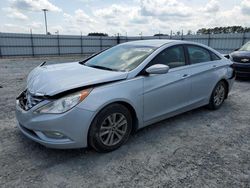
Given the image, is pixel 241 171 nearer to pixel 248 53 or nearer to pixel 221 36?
pixel 248 53

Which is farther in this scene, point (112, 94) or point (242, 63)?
point (242, 63)

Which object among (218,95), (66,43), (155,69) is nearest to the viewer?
(155,69)

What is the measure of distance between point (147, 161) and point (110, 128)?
634 mm

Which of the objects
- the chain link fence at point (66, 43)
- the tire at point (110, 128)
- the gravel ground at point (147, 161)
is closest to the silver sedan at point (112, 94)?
the tire at point (110, 128)

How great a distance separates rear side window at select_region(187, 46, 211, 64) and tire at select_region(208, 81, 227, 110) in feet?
2.16

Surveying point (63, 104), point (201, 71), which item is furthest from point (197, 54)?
point (63, 104)

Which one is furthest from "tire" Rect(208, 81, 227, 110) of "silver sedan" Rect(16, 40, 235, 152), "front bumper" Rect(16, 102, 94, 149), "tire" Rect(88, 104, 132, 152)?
"front bumper" Rect(16, 102, 94, 149)

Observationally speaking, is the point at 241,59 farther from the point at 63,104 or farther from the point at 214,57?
the point at 63,104

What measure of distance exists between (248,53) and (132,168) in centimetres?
713

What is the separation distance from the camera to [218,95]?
455 centimetres

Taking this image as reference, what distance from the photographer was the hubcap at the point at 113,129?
2.71m

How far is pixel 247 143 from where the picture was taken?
10.4ft

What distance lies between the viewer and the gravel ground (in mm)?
2270

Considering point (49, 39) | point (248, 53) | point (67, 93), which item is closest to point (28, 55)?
point (49, 39)
